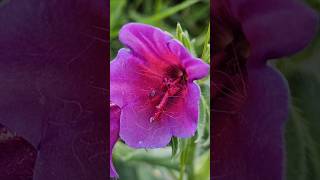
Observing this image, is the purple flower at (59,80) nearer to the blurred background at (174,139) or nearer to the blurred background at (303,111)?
the blurred background at (174,139)

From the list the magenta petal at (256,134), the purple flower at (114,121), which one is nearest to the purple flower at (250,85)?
the magenta petal at (256,134)

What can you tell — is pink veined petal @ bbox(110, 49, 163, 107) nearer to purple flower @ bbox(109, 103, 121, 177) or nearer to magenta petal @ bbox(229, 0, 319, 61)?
purple flower @ bbox(109, 103, 121, 177)

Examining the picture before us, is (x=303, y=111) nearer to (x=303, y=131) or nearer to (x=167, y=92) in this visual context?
(x=303, y=131)

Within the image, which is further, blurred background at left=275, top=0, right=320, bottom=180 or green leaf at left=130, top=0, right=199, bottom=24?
green leaf at left=130, top=0, right=199, bottom=24

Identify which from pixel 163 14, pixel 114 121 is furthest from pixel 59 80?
pixel 163 14

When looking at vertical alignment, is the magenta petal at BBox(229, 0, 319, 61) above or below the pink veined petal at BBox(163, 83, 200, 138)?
above

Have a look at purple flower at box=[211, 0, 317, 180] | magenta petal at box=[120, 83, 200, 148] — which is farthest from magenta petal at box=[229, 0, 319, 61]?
magenta petal at box=[120, 83, 200, 148]

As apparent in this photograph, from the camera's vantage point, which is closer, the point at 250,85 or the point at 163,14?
the point at 250,85
